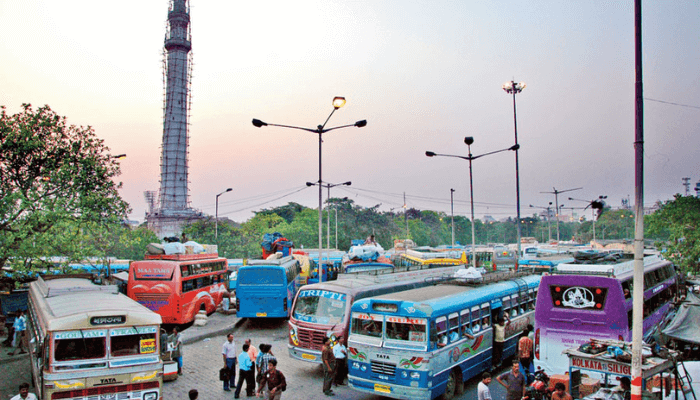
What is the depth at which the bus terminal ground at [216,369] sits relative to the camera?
12.5 metres

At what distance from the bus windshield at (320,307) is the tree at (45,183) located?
915 cm

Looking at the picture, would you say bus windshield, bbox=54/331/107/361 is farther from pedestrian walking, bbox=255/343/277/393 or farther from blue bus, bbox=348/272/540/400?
blue bus, bbox=348/272/540/400

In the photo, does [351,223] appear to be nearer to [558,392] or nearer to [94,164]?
[94,164]

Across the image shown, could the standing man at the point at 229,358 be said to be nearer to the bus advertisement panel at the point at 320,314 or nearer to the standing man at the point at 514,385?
the bus advertisement panel at the point at 320,314

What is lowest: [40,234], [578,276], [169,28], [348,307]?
[348,307]

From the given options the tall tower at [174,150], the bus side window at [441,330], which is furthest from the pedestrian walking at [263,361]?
the tall tower at [174,150]

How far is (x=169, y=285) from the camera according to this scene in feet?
62.3

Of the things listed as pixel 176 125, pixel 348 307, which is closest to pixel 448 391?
pixel 348 307

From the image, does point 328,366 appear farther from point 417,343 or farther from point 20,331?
point 20,331

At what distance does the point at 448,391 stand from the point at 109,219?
553 inches

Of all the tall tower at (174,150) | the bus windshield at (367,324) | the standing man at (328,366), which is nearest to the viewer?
the bus windshield at (367,324)

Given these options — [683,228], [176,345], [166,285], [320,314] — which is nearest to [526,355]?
[320,314]

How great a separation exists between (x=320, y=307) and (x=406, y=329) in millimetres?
3673

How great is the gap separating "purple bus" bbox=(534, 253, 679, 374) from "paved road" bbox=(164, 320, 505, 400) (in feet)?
6.07
